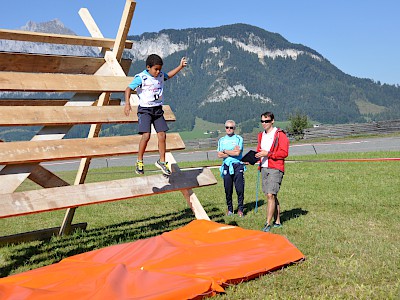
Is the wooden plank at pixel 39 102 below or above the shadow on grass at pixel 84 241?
above

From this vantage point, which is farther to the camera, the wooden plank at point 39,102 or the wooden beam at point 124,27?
the wooden beam at point 124,27

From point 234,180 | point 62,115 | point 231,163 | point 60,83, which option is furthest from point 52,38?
point 234,180

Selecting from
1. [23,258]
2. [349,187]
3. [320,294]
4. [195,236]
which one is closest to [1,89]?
[23,258]

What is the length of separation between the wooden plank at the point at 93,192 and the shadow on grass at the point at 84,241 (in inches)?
51.2

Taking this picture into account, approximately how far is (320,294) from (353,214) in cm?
493

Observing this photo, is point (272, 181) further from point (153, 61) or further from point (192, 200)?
point (153, 61)

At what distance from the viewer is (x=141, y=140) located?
22.4 ft

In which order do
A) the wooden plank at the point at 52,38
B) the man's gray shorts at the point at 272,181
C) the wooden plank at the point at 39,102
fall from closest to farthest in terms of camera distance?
the wooden plank at the point at 52,38
the wooden plank at the point at 39,102
the man's gray shorts at the point at 272,181

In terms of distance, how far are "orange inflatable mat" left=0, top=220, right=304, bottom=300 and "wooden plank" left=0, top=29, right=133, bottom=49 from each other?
133 inches

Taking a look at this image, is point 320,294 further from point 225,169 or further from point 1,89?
point 225,169

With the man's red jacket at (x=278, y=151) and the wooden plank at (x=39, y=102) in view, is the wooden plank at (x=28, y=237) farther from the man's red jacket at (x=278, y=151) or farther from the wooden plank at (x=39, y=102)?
the man's red jacket at (x=278, y=151)

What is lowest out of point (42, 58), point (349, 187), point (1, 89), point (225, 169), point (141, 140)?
point (349, 187)

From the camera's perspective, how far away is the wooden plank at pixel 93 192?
5.72 metres

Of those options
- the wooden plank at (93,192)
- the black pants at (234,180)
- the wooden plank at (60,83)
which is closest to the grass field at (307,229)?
the black pants at (234,180)
